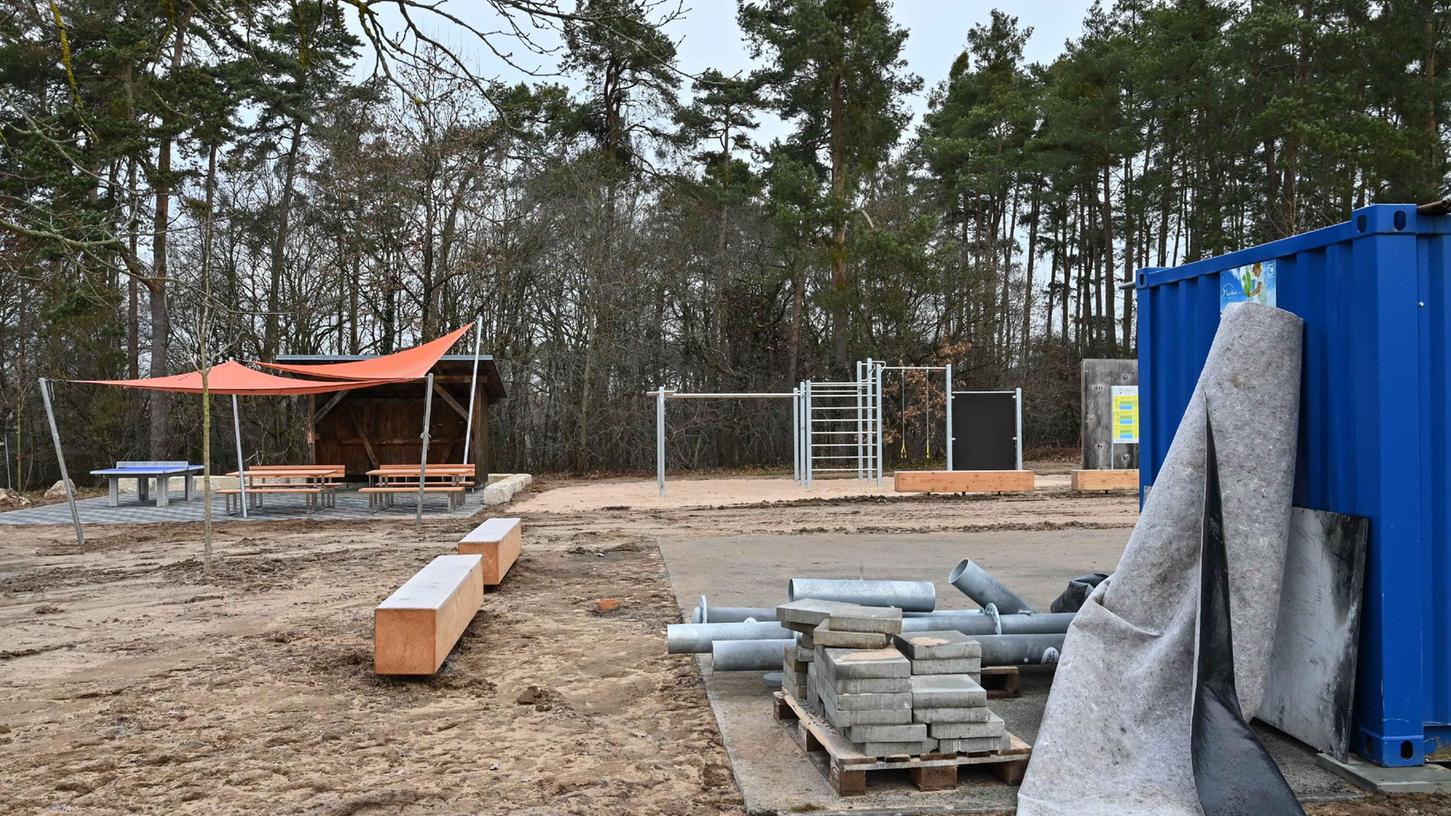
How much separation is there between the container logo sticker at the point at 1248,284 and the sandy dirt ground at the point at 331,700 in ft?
6.43

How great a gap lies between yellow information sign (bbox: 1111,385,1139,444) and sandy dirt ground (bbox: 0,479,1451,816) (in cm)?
1215

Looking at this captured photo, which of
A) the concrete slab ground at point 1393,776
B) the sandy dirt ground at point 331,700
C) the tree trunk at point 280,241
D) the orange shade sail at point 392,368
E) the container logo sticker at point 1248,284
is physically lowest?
the sandy dirt ground at point 331,700

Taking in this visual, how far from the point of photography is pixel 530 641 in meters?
6.46

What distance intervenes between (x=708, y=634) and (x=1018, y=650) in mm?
1476

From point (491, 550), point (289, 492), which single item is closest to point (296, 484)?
point (289, 492)

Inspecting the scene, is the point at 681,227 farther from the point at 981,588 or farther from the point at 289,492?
the point at 981,588

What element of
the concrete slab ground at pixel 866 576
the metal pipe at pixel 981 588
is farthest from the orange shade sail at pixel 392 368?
the metal pipe at pixel 981 588

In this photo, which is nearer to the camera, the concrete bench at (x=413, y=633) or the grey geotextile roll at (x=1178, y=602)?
the grey geotextile roll at (x=1178, y=602)

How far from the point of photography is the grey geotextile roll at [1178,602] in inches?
144

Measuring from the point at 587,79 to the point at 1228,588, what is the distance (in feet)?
77.5

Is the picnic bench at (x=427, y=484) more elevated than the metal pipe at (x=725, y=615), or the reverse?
the picnic bench at (x=427, y=484)

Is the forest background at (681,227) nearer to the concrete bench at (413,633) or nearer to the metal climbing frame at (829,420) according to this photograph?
the metal climbing frame at (829,420)

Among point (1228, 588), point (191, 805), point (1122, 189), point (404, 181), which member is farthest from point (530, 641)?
point (1122, 189)

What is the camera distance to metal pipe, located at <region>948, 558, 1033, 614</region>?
5609 millimetres
